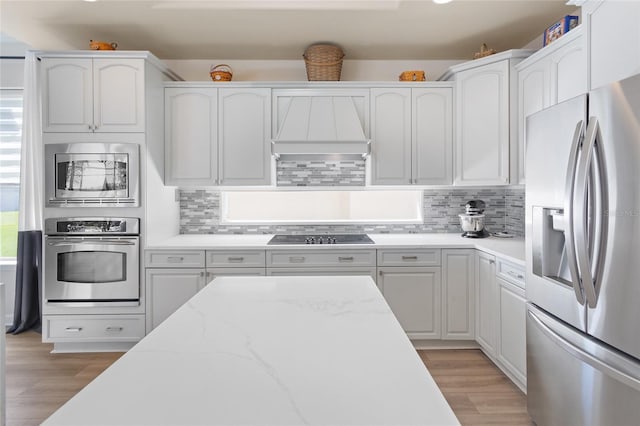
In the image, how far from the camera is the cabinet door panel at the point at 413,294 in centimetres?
299

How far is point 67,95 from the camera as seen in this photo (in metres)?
2.88

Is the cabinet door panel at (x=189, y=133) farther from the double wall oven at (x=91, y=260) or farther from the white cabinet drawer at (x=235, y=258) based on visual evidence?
the white cabinet drawer at (x=235, y=258)

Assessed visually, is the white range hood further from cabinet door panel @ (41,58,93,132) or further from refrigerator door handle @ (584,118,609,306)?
refrigerator door handle @ (584,118,609,306)

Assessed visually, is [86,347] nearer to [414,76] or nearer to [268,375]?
[268,375]

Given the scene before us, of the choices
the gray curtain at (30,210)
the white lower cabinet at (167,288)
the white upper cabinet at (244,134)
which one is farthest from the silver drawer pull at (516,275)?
the gray curtain at (30,210)

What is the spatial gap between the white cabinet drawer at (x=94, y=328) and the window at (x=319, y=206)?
124 centimetres

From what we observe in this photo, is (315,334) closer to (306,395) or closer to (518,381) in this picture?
(306,395)

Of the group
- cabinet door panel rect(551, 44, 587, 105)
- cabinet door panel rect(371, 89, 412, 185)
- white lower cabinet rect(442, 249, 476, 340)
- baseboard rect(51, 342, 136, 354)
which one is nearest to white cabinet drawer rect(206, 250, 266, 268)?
baseboard rect(51, 342, 136, 354)

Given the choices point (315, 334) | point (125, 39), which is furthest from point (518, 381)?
point (125, 39)

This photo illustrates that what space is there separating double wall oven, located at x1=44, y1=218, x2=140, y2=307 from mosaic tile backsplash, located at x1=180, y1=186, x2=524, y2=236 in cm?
73

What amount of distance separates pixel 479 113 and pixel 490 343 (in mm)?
1879

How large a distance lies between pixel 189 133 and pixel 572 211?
2.94 m

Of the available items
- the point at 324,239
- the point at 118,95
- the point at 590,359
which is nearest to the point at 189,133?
the point at 118,95

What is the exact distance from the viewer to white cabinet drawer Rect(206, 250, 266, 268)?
2.96 m
